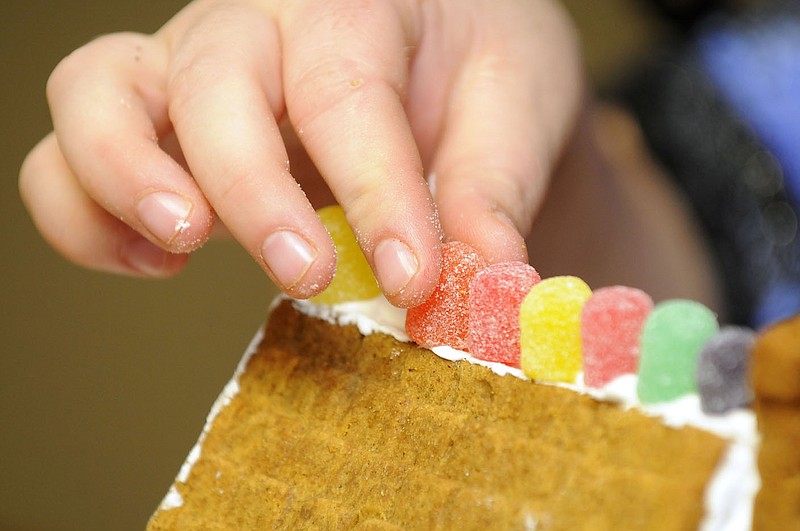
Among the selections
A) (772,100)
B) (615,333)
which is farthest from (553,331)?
(772,100)

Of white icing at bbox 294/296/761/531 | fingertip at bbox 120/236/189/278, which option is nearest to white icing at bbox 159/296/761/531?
white icing at bbox 294/296/761/531

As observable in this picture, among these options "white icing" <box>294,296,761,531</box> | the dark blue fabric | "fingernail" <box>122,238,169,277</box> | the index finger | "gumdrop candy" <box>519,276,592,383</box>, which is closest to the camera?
"white icing" <box>294,296,761,531</box>

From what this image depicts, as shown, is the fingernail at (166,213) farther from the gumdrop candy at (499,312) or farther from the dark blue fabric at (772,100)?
the dark blue fabric at (772,100)

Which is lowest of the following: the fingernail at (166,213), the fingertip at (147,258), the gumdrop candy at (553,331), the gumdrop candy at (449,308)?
the fingertip at (147,258)

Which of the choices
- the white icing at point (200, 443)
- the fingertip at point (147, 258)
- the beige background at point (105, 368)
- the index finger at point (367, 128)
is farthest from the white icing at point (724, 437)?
the beige background at point (105, 368)

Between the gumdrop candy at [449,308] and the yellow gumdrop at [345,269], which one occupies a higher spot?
the gumdrop candy at [449,308]

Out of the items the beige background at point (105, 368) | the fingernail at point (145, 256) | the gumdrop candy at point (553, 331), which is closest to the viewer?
the gumdrop candy at point (553, 331)

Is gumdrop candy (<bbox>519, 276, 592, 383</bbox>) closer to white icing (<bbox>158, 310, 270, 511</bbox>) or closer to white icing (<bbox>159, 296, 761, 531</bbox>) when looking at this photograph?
white icing (<bbox>159, 296, 761, 531</bbox>)

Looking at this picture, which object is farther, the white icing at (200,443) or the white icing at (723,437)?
the white icing at (200,443)

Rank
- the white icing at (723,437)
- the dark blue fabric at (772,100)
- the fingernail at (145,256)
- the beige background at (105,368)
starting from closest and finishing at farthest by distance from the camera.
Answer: the white icing at (723,437), the fingernail at (145,256), the dark blue fabric at (772,100), the beige background at (105,368)
